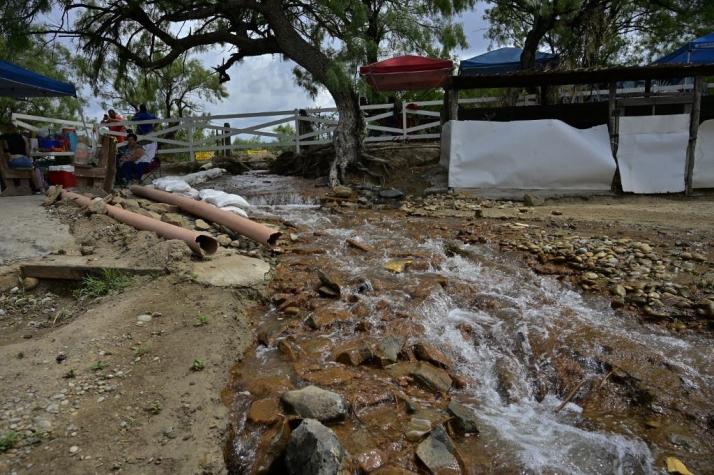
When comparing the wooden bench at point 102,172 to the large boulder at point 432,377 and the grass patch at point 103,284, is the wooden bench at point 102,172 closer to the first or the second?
the grass patch at point 103,284

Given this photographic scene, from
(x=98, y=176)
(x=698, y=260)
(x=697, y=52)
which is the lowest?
(x=698, y=260)

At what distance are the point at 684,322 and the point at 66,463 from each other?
15.6 ft

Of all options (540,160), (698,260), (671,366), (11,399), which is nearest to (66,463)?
(11,399)

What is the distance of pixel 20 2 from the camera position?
9750 mm

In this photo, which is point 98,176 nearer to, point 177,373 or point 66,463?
point 177,373

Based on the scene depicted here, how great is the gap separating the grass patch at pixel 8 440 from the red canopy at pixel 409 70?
8.29m

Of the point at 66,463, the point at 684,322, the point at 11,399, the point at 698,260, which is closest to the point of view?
the point at 66,463

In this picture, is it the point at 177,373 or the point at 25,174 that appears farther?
the point at 25,174

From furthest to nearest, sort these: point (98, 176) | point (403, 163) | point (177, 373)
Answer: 1. point (403, 163)
2. point (98, 176)
3. point (177, 373)

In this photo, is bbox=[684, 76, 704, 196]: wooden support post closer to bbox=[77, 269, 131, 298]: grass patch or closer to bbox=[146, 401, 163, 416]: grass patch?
bbox=[77, 269, 131, 298]: grass patch

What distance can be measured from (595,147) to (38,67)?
25.1m

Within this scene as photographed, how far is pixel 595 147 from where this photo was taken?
30.5 feet

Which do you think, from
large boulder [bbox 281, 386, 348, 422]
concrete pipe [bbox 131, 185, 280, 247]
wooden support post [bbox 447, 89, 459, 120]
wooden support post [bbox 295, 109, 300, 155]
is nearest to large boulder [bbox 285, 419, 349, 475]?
large boulder [bbox 281, 386, 348, 422]

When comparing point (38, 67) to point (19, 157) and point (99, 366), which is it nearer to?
point (19, 157)
